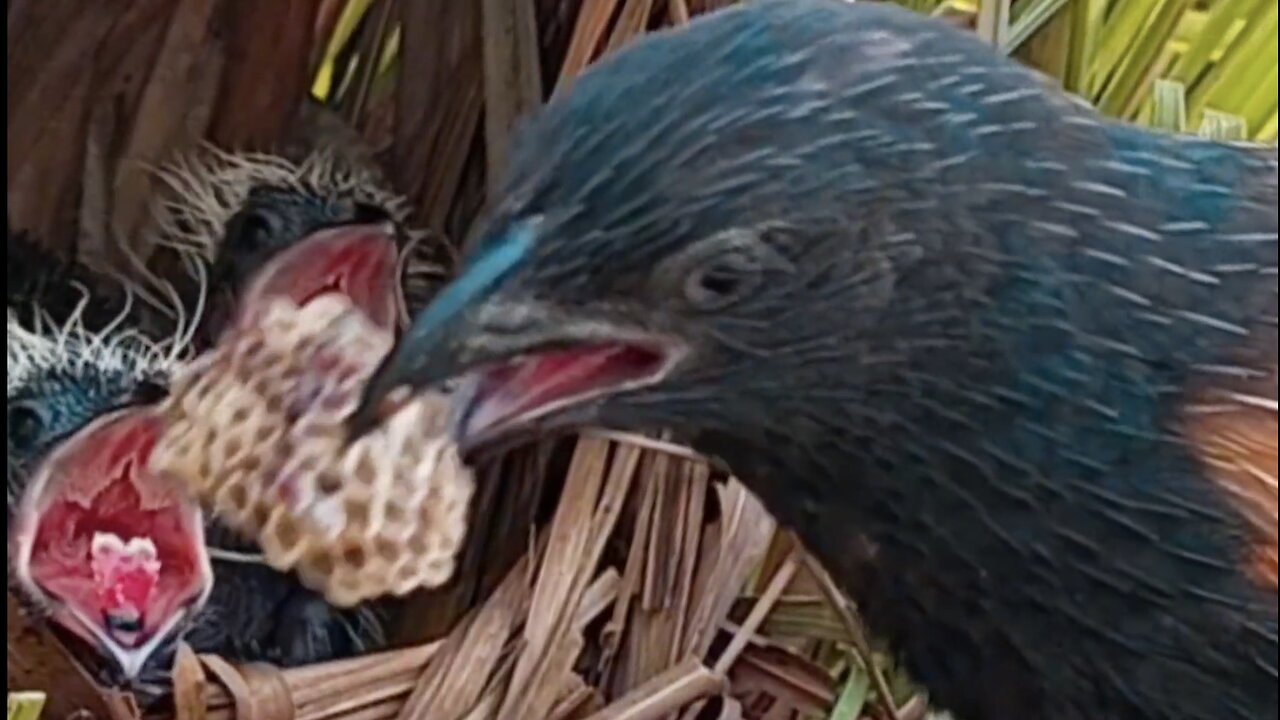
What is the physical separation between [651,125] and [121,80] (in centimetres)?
33

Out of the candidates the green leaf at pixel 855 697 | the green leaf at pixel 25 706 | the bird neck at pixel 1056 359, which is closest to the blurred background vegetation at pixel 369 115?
the green leaf at pixel 855 697

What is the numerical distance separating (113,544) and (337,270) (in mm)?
116

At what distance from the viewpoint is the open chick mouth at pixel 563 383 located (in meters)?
0.41

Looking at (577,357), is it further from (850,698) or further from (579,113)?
(850,698)

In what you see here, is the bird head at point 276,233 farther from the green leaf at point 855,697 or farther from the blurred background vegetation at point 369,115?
the green leaf at point 855,697

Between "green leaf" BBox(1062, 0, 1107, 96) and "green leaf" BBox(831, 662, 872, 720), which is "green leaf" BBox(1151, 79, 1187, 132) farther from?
"green leaf" BBox(831, 662, 872, 720)

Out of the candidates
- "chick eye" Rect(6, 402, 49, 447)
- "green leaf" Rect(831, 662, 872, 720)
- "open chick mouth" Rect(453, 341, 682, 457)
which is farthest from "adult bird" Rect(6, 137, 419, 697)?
"open chick mouth" Rect(453, 341, 682, 457)

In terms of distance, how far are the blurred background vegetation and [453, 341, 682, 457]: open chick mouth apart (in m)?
0.25

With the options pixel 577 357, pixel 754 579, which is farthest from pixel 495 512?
pixel 577 357

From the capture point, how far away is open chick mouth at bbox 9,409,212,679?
0.65 meters

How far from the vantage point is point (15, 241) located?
661mm

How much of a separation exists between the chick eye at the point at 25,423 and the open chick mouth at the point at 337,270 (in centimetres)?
7

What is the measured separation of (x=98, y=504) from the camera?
65 cm

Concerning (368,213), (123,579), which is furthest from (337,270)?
(123,579)
